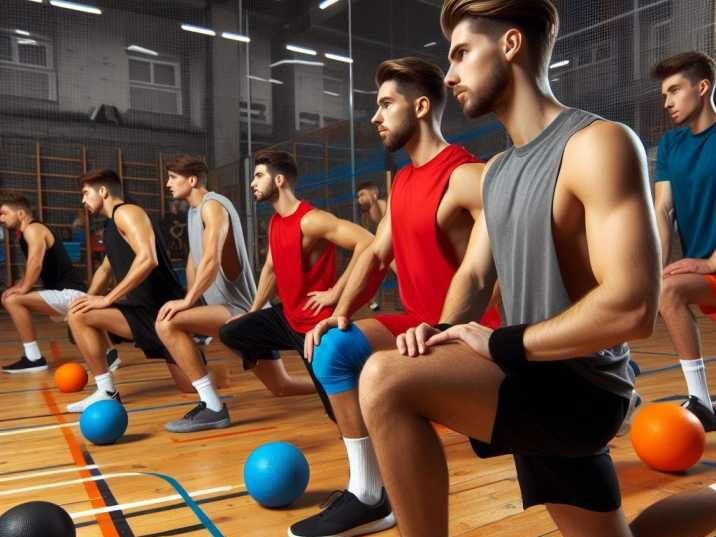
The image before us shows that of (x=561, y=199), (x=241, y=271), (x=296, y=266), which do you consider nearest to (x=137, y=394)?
(x=241, y=271)

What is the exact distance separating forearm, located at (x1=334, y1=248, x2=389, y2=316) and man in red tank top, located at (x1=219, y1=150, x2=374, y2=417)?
0.40 meters

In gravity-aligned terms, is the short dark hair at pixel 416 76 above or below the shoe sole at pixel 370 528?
above

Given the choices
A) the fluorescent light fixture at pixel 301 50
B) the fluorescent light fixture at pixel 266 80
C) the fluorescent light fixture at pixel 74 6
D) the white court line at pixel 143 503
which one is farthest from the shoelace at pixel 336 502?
the fluorescent light fixture at pixel 74 6

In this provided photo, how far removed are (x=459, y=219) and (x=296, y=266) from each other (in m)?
1.12

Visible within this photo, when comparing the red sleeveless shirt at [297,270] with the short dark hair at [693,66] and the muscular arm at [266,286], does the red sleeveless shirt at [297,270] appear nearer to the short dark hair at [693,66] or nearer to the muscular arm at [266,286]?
the muscular arm at [266,286]

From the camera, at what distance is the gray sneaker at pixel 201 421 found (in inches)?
125

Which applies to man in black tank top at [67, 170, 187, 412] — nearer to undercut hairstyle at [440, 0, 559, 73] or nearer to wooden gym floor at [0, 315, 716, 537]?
wooden gym floor at [0, 315, 716, 537]

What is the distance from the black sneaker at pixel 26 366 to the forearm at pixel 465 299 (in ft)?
15.1

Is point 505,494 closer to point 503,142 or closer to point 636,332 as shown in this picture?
point 636,332

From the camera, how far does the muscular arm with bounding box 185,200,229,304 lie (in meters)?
3.33

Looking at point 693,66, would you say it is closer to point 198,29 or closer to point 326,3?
point 326,3

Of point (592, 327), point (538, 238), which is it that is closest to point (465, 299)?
point (538, 238)

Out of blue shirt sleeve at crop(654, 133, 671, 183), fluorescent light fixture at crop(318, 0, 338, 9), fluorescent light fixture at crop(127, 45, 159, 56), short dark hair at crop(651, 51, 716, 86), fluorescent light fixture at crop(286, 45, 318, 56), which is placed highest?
fluorescent light fixture at crop(318, 0, 338, 9)

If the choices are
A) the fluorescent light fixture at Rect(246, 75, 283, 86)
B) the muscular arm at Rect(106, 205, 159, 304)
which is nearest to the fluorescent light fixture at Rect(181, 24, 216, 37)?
the fluorescent light fixture at Rect(246, 75, 283, 86)
